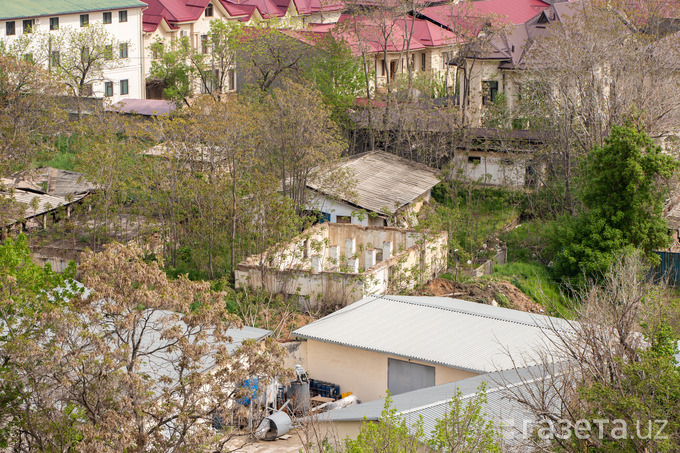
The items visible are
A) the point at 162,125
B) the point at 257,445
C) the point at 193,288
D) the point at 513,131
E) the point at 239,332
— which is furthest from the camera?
the point at 513,131

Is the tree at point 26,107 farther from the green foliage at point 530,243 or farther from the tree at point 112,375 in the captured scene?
the tree at point 112,375

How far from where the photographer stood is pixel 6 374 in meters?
13.3

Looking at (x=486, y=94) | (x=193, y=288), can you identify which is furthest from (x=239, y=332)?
(x=486, y=94)

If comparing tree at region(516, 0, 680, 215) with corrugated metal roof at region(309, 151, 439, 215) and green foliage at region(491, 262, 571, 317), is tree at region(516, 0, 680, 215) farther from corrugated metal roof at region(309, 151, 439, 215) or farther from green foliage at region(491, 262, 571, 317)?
corrugated metal roof at region(309, 151, 439, 215)

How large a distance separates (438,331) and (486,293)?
17.4ft

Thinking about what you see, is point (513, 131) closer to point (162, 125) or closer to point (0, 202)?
point (162, 125)

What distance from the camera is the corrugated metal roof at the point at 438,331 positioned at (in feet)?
66.1

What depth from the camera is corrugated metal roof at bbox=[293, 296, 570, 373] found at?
66.1ft

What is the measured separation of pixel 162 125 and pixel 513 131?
16.0 metres

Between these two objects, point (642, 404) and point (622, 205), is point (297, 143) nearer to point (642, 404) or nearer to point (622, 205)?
point (622, 205)

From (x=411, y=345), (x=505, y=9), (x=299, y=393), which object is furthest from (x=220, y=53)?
(x=299, y=393)

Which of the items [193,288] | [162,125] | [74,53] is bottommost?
[193,288]

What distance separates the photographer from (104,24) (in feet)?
166

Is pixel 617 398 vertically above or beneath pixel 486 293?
above
